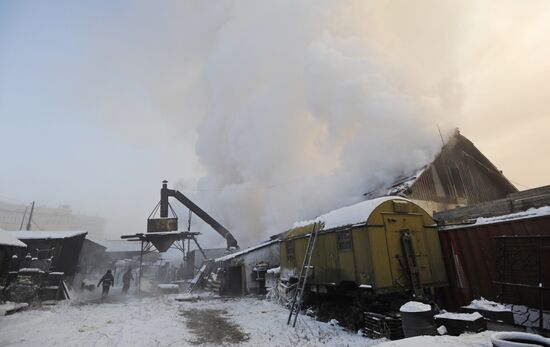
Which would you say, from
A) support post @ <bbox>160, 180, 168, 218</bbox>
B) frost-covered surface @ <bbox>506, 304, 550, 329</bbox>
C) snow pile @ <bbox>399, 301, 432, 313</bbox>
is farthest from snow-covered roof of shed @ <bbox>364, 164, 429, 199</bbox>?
support post @ <bbox>160, 180, 168, 218</bbox>

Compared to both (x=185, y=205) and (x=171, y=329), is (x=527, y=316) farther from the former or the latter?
(x=185, y=205)

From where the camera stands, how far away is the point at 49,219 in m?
90.1

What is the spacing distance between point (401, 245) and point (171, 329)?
7.79m

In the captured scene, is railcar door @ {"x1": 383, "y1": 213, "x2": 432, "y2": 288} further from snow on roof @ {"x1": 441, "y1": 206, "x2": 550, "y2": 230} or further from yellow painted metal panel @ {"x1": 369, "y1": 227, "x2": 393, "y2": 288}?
snow on roof @ {"x1": 441, "y1": 206, "x2": 550, "y2": 230}

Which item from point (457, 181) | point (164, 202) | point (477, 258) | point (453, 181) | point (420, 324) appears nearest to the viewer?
point (420, 324)

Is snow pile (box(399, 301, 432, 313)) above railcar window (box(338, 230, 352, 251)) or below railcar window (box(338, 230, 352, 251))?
below

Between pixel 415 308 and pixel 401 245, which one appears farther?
pixel 401 245

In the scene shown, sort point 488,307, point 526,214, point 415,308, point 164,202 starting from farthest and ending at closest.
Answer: point 164,202, point 526,214, point 488,307, point 415,308

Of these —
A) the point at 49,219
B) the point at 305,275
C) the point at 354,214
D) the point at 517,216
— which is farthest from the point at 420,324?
the point at 49,219

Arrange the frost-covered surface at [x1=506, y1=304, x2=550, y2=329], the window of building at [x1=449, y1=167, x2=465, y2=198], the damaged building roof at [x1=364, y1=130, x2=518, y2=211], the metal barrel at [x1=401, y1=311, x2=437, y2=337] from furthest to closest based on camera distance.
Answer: the window of building at [x1=449, y1=167, x2=465, y2=198], the damaged building roof at [x1=364, y1=130, x2=518, y2=211], the frost-covered surface at [x1=506, y1=304, x2=550, y2=329], the metal barrel at [x1=401, y1=311, x2=437, y2=337]

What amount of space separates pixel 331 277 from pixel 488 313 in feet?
15.3

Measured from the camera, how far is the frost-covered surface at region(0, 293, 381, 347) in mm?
7699

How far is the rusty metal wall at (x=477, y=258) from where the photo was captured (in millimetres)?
7756

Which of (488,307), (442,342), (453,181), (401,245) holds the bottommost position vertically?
(488,307)
